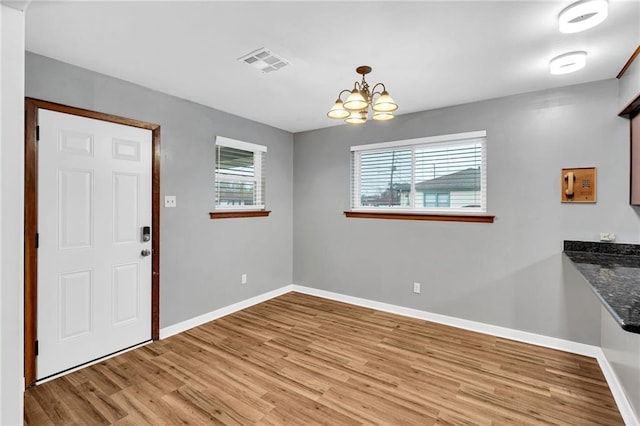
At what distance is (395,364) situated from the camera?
2.79m

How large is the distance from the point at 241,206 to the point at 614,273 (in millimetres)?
3767

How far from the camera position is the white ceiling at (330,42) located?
188 centimetres

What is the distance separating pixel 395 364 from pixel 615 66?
310 centimetres

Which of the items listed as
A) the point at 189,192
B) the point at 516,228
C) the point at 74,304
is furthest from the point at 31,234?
the point at 516,228

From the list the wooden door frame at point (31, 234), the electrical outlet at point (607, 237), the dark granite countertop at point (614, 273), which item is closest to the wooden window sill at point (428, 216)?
the dark granite countertop at point (614, 273)

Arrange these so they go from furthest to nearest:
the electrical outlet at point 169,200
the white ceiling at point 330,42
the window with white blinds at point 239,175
Result: 1. the window with white blinds at point 239,175
2. the electrical outlet at point 169,200
3. the white ceiling at point 330,42

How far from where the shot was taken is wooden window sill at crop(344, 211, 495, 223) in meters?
3.47

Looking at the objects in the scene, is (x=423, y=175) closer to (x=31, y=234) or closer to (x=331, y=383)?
(x=331, y=383)

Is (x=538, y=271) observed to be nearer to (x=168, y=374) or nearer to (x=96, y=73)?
(x=168, y=374)

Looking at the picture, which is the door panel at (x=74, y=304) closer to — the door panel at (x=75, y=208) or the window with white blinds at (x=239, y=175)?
the door panel at (x=75, y=208)

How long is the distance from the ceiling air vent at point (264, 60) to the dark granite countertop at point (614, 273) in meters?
2.56

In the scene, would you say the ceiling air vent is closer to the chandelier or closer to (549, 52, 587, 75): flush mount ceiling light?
the chandelier

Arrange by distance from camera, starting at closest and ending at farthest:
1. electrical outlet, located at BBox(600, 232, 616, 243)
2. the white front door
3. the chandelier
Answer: the chandelier → the white front door → electrical outlet, located at BBox(600, 232, 616, 243)

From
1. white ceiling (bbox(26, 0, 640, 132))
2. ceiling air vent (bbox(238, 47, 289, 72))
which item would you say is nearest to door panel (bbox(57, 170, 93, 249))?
white ceiling (bbox(26, 0, 640, 132))
